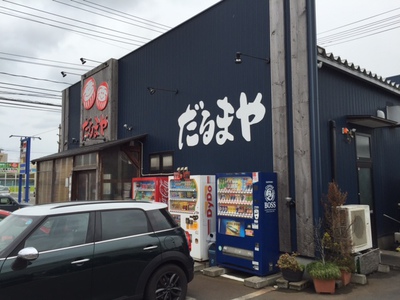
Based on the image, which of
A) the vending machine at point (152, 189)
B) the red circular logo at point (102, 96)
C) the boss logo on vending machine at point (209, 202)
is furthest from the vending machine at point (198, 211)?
the red circular logo at point (102, 96)

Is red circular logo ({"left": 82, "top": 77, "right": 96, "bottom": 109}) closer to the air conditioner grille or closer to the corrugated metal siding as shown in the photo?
the corrugated metal siding

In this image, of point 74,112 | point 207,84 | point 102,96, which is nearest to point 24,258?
point 207,84

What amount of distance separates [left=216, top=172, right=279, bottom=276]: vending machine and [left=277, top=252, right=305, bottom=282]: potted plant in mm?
424

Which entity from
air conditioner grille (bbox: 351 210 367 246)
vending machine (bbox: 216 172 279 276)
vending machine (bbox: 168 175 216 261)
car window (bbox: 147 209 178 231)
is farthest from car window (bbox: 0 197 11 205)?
→ air conditioner grille (bbox: 351 210 367 246)

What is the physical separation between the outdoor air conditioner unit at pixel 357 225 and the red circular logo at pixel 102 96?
383 inches

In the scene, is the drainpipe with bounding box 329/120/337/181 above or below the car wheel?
above

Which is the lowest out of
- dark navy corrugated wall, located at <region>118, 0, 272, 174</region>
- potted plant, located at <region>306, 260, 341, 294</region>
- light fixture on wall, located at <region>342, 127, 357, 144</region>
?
potted plant, located at <region>306, 260, 341, 294</region>

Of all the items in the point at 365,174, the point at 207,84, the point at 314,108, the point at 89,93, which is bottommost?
the point at 365,174

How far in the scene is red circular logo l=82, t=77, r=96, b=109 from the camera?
14734mm

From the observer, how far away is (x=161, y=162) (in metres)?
11.3

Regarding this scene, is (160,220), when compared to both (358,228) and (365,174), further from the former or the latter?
(365,174)

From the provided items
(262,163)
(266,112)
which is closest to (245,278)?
(262,163)

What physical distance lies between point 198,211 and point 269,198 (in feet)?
5.81

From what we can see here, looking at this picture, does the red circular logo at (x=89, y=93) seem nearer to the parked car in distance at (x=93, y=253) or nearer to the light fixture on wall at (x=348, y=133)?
the light fixture on wall at (x=348, y=133)
